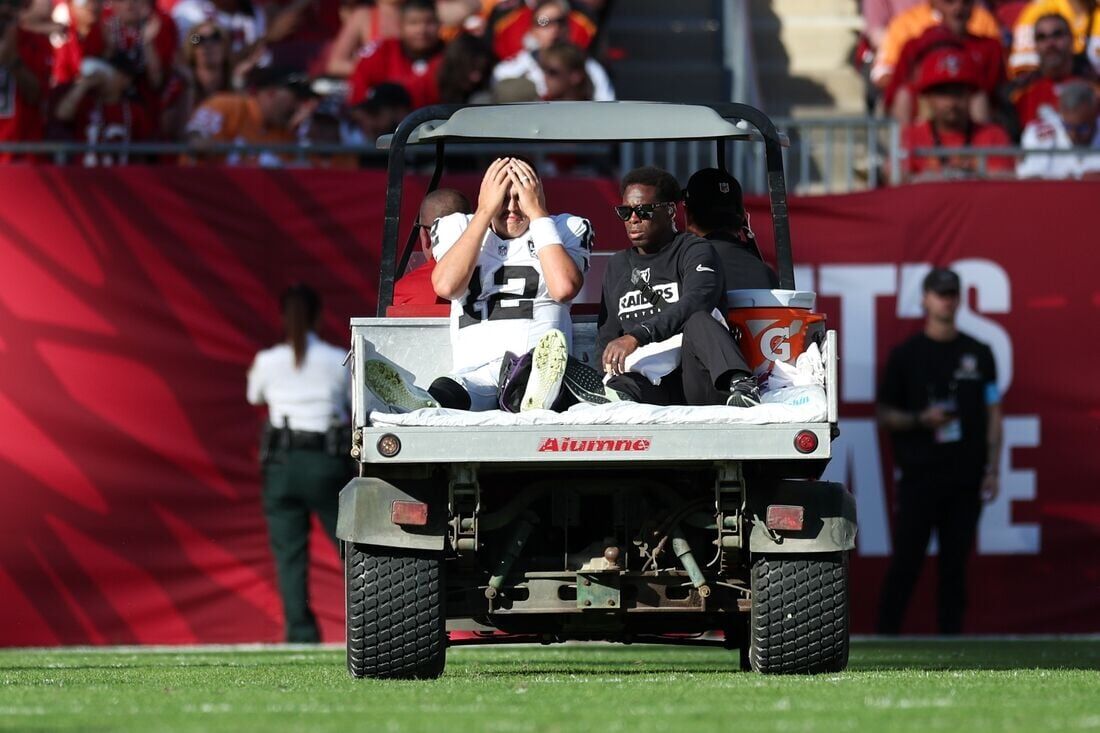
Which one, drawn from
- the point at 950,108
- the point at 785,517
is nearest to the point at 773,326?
the point at 785,517

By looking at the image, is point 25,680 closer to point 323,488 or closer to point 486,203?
point 486,203

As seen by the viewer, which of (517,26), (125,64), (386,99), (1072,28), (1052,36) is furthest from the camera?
(1072,28)

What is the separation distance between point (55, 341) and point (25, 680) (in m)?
5.05

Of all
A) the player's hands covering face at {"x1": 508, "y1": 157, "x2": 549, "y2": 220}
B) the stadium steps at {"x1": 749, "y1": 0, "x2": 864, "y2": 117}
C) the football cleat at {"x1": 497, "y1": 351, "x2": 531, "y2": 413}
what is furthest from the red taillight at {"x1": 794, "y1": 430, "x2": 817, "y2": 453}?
the stadium steps at {"x1": 749, "y1": 0, "x2": 864, "y2": 117}

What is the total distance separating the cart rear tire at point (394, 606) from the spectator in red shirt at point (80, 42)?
26.9 ft

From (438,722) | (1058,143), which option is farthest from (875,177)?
(438,722)

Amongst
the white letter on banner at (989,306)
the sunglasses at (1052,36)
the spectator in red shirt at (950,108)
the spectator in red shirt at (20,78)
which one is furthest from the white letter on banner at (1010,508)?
the spectator in red shirt at (20,78)

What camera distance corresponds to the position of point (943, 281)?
43.9ft

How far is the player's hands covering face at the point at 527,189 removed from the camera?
865cm

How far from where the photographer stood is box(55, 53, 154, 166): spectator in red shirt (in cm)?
1488

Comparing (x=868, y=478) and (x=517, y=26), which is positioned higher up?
(x=517, y=26)

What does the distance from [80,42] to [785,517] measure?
30.6ft

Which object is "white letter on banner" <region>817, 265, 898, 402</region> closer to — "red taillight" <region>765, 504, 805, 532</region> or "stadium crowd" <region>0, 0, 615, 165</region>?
"stadium crowd" <region>0, 0, 615, 165</region>

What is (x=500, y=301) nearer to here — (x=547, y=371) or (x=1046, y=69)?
(x=547, y=371)
